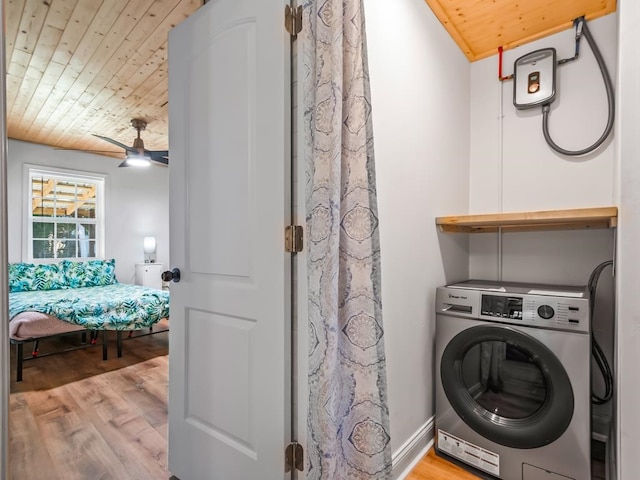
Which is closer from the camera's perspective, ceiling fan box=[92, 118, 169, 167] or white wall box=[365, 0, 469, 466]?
white wall box=[365, 0, 469, 466]

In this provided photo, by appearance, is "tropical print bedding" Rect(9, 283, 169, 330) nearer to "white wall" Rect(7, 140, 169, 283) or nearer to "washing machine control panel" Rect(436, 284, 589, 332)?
"white wall" Rect(7, 140, 169, 283)

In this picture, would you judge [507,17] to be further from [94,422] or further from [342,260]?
[94,422]

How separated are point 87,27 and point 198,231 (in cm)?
188

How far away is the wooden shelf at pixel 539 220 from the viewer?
A: 4.87ft

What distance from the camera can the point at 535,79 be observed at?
7.07ft

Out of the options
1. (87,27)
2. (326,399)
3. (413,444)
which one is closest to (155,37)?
(87,27)

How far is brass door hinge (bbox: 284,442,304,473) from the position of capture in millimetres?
1240

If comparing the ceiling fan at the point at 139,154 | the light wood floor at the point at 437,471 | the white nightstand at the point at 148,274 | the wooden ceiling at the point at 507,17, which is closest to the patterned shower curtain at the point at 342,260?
the light wood floor at the point at 437,471

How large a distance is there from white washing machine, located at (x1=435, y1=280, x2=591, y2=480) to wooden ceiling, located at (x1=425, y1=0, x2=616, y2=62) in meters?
1.59

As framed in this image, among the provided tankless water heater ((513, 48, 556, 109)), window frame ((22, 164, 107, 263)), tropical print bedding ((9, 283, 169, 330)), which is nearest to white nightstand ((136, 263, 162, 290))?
window frame ((22, 164, 107, 263))

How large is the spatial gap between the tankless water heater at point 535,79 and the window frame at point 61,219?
216 inches

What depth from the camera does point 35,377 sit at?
2896mm

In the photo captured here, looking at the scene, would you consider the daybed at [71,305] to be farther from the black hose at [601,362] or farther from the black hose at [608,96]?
the black hose at [608,96]

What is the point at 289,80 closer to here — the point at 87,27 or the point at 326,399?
the point at 326,399
